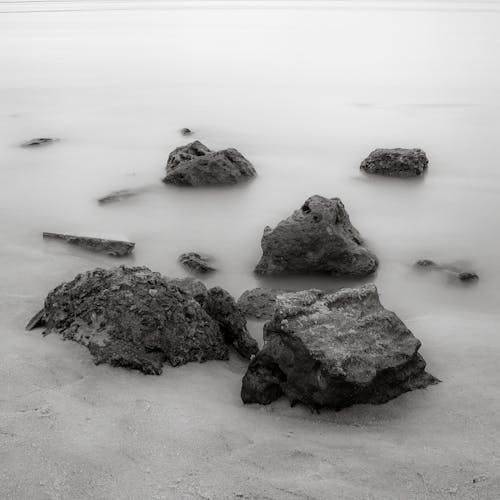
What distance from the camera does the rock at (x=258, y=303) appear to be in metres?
3.77

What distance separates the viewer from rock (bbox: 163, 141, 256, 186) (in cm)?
605

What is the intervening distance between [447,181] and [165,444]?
4.77 metres

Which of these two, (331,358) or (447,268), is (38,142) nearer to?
(447,268)

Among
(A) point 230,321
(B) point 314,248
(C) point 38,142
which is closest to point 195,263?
(B) point 314,248

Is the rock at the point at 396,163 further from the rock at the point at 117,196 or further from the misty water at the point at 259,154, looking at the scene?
the rock at the point at 117,196

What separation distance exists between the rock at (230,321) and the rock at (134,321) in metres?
0.08

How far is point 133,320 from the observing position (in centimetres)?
311

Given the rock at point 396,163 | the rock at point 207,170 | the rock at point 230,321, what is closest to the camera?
the rock at point 230,321

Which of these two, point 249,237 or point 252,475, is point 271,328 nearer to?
point 252,475

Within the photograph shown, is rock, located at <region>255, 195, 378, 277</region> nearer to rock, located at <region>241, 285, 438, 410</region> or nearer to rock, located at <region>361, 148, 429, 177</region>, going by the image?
rock, located at <region>241, 285, 438, 410</region>

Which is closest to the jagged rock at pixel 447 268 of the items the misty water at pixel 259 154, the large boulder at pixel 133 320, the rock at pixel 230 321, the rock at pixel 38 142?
the misty water at pixel 259 154

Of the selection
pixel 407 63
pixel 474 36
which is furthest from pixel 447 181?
pixel 474 36

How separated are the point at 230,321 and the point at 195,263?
1143mm

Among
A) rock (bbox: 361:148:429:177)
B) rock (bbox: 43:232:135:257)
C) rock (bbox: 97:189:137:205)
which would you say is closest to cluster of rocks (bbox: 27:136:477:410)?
rock (bbox: 43:232:135:257)
